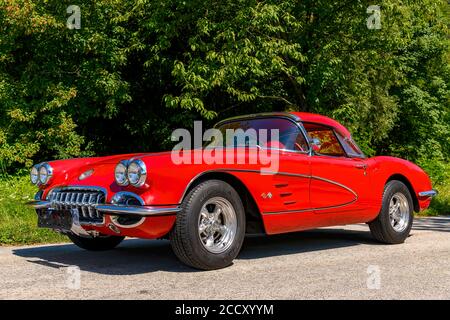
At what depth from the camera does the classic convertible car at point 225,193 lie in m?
4.53

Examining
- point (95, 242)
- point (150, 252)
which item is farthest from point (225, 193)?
point (95, 242)

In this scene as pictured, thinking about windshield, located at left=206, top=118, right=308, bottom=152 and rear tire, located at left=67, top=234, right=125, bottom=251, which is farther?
rear tire, located at left=67, top=234, right=125, bottom=251

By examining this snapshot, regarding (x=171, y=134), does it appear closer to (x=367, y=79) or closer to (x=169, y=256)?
(x=367, y=79)

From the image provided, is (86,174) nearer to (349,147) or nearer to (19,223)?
(349,147)

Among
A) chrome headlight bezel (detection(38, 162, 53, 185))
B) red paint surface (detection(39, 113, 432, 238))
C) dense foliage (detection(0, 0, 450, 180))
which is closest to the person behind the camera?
red paint surface (detection(39, 113, 432, 238))

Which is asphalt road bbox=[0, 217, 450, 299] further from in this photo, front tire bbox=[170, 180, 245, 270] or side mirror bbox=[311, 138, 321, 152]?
side mirror bbox=[311, 138, 321, 152]

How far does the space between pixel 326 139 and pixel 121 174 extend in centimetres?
273

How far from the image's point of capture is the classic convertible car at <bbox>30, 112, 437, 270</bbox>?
14.9 feet

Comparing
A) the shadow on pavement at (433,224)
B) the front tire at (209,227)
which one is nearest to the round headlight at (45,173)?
the front tire at (209,227)

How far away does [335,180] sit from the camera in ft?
19.3

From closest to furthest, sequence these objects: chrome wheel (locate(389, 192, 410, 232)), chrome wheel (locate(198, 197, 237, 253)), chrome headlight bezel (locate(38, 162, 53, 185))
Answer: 1. chrome wheel (locate(198, 197, 237, 253))
2. chrome headlight bezel (locate(38, 162, 53, 185))
3. chrome wheel (locate(389, 192, 410, 232))

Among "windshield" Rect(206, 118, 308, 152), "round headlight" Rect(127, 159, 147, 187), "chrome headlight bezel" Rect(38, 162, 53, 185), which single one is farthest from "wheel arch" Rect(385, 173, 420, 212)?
"chrome headlight bezel" Rect(38, 162, 53, 185)

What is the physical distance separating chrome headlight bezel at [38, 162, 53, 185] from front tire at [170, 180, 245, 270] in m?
1.67
